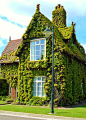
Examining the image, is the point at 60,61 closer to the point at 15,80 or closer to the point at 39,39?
the point at 39,39

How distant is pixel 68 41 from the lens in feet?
63.3

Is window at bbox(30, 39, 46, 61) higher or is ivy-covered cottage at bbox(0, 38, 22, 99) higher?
window at bbox(30, 39, 46, 61)

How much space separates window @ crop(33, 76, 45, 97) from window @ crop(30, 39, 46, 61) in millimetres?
2116

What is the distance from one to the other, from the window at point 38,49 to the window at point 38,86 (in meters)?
2.12

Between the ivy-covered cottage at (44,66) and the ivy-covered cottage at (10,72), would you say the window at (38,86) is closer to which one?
the ivy-covered cottage at (44,66)

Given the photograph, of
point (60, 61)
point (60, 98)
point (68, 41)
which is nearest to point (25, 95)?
point (60, 98)

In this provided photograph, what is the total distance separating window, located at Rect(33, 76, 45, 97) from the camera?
1737 centimetres

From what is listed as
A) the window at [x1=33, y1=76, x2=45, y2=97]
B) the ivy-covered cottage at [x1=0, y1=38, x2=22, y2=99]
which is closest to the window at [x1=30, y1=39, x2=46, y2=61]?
the window at [x1=33, y1=76, x2=45, y2=97]

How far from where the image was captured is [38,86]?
696 inches

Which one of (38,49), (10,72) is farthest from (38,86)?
(10,72)

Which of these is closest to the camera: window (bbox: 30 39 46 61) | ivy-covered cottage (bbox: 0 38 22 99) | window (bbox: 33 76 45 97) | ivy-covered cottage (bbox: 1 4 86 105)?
ivy-covered cottage (bbox: 1 4 86 105)

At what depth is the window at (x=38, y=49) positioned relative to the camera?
17.7 m

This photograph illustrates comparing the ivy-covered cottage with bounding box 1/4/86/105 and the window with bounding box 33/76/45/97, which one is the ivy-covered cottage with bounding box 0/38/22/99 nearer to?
the ivy-covered cottage with bounding box 1/4/86/105

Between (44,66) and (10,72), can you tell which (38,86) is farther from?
(10,72)
